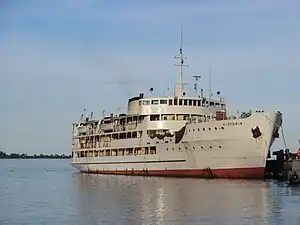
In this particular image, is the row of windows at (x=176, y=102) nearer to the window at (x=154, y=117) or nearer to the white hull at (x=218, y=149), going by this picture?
the window at (x=154, y=117)

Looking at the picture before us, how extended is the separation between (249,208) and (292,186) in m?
19.4

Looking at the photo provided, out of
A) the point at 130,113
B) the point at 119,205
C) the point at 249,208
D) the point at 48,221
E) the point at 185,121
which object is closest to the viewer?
the point at 48,221

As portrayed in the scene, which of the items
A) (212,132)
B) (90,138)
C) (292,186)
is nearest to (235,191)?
(292,186)

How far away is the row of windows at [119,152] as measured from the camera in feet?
220

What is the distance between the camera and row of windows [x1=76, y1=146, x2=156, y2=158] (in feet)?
220

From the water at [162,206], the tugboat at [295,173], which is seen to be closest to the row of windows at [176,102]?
the tugboat at [295,173]

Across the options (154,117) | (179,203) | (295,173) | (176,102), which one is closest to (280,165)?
(295,173)

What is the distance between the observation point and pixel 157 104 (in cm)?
6756

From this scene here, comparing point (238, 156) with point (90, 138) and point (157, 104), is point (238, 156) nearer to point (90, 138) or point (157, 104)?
point (157, 104)

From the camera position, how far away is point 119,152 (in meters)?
73.2

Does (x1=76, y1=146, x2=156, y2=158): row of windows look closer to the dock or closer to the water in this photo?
the dock

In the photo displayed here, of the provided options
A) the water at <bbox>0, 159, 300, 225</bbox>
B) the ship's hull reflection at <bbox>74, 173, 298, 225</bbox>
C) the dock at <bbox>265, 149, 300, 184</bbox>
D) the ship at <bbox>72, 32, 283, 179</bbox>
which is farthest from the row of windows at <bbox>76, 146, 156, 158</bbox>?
the water at <bbox>0, 159, 300, 225</bbox>

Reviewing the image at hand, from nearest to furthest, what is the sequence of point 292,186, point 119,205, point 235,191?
point 119,205 < point 235,191 < point 292,186

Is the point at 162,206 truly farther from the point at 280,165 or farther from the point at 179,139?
the point at 280,165
